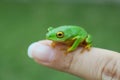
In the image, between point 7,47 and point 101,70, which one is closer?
point 101,70

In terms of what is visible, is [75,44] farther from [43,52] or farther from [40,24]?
[40,24]

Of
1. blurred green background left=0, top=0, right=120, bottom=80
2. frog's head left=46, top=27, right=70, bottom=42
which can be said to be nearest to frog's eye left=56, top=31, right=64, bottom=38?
frog's head left=46, top=27, right=70, bottom=42

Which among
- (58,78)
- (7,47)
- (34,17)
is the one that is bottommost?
(58,78)

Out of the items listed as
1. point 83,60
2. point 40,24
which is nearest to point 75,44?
point 83,60

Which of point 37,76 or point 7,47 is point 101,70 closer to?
point 37,76

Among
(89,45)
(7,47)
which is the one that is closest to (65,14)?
(7,47)

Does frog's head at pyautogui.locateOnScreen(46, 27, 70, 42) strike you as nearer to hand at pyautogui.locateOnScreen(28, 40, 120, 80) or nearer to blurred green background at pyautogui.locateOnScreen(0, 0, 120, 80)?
hand at pyautogui.locateOnScreen(28, 40, 120, 80)
